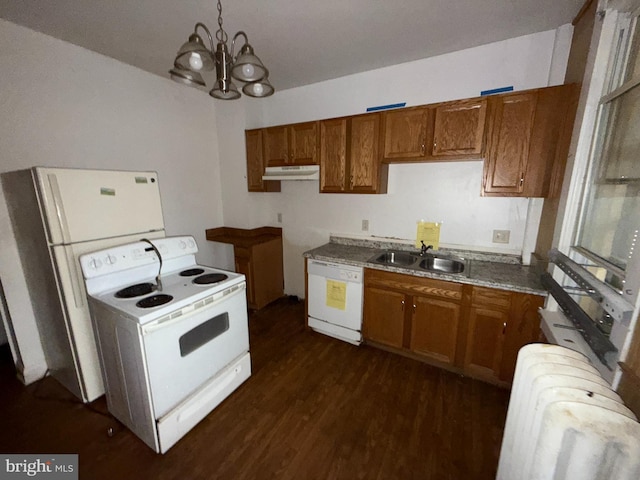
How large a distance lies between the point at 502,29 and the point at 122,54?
3.08m

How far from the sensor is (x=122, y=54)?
220cm

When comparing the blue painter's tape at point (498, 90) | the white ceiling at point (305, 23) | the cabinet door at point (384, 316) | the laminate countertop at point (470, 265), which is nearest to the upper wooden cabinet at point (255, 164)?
the white ceiling at point (305, 23)

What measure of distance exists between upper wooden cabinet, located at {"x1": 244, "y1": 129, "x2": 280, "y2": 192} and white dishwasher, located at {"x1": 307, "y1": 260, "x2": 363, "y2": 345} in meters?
1.18

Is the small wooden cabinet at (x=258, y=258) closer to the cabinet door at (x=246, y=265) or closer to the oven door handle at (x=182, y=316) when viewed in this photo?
the cabinet door at (x=246, y=265)

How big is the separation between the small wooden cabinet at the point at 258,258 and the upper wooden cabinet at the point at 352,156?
1112mm

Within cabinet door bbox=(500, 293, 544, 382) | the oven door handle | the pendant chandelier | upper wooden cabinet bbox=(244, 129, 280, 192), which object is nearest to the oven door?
the oven door handle

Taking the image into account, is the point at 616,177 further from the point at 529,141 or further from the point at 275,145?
the point at 275,145

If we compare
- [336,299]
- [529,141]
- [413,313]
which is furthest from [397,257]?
[529,141]

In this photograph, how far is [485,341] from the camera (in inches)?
75.9

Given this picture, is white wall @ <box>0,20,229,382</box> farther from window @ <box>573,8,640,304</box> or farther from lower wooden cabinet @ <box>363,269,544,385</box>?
window @ <box>573,8,640,304</box>

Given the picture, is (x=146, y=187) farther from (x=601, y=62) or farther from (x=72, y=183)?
(x=601, y=62)

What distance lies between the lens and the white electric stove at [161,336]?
1379 millimetres

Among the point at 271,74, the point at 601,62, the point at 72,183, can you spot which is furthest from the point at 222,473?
the point at 271,74

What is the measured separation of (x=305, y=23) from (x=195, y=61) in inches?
41.5
